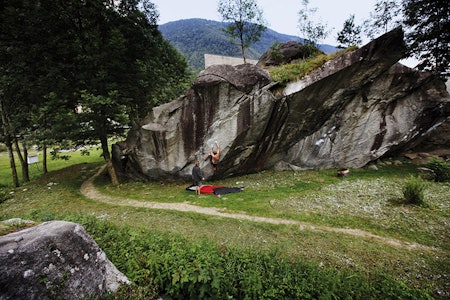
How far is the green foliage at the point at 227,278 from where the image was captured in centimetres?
453

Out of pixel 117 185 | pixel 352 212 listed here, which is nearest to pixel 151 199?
pixel 117 185

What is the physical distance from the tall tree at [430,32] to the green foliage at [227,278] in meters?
26.1

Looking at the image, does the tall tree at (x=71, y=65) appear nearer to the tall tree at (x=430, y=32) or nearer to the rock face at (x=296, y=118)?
the rock face at (x=296, y=118)

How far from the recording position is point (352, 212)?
414 inches

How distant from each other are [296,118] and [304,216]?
9699 millimetres

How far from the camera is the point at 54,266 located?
12.9 ft

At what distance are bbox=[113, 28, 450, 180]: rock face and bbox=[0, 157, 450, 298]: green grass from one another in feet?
5.60

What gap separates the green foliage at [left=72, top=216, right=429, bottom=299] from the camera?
178 inches

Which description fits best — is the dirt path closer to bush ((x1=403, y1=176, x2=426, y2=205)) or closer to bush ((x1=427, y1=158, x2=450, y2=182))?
bush ((x1=403, y1=176, x2=426, y2=205))

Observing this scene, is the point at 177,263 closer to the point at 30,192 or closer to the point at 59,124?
the point at 59,124


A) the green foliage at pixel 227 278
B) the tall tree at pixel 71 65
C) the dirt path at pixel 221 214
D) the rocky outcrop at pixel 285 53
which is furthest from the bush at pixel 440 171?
the tall tree at pixel 71 65

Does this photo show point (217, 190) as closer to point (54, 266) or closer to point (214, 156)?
point (214, 156)

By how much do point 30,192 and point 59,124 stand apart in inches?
311

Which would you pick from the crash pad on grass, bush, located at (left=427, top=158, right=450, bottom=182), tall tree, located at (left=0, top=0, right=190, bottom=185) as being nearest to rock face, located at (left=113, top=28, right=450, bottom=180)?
the crash pad on grass
